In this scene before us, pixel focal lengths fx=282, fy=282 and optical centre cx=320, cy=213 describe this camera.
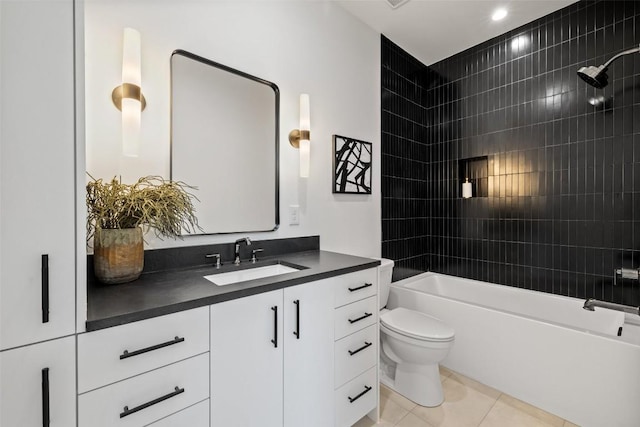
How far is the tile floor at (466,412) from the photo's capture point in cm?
162

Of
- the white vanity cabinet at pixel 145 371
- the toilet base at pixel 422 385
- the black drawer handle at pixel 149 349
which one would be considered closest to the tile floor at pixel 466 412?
the toilet base at pixel 422 385

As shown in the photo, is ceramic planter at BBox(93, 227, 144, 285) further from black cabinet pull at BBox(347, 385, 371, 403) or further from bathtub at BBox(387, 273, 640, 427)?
bathtub at BBox(387, 273, 640, 427)

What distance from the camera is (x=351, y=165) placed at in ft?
7.28

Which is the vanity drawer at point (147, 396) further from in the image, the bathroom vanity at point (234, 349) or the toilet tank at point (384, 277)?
the toilet tank at point (384, 277)

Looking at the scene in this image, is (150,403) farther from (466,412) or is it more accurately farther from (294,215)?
(466,412)

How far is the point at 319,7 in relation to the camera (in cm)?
201

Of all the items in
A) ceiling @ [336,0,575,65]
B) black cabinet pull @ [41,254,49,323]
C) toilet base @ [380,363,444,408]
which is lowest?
toilet base @ [380,363,444,408]

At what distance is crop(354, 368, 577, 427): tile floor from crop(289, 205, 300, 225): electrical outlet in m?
1.23

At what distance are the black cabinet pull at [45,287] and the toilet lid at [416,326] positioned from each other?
5.48 ft

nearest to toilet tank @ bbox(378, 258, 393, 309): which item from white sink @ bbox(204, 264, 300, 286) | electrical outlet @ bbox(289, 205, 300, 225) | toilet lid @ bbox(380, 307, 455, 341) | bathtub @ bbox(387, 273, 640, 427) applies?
toilet lid @ bbox(380, 307, 455, 341)

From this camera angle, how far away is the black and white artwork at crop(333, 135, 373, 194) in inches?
83.7

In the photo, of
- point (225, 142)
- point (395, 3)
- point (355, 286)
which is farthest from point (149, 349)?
point (395, 3)

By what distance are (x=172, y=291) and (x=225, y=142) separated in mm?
875

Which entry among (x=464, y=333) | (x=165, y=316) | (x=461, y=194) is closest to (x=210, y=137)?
(x=165, y=316)
